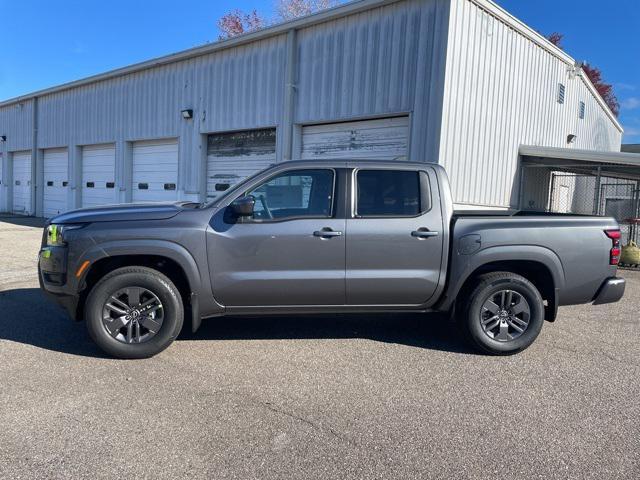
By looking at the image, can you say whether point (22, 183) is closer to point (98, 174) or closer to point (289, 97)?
point (98, 174)

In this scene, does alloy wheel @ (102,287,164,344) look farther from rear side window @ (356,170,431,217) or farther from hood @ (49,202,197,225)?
rear side window @ (356,170,431,217)

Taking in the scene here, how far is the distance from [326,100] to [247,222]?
778 cm

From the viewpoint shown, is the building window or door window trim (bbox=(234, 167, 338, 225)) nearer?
door window trim (bbox=(234, 167, 338, 225))

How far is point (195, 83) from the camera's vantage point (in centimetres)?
1479

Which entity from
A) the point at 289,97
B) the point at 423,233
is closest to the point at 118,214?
the point at 423,233

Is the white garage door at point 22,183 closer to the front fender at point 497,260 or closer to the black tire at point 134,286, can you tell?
the black tire at point 134,286

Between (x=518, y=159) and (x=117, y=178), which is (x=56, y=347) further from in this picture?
(x=117, y=178)

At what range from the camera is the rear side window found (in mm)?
4730

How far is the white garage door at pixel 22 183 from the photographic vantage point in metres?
22.9

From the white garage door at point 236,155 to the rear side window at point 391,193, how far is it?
27.4 feet

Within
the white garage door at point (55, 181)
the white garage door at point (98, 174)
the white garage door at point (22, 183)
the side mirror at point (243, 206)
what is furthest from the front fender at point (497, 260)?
the white garage door at point (22, 183)

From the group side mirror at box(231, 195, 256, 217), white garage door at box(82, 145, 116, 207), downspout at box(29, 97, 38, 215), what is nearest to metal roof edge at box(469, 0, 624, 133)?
side mirror at box(231, 195, 256, 217)

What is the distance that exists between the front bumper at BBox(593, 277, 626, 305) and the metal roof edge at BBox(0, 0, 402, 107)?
769cm

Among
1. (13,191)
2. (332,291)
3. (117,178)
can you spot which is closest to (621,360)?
(332,291)
